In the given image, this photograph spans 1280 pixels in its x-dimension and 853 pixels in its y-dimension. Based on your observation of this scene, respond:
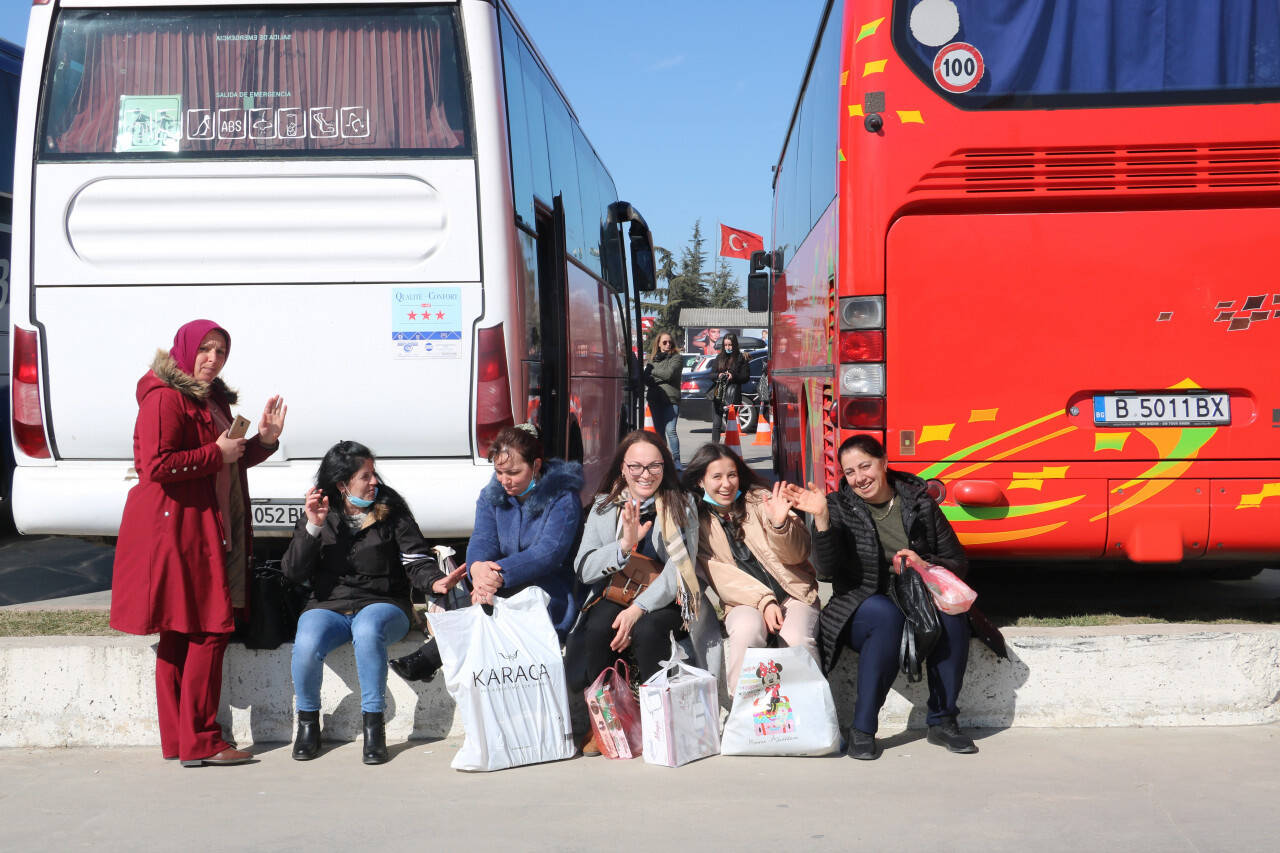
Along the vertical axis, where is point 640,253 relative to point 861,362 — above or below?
above

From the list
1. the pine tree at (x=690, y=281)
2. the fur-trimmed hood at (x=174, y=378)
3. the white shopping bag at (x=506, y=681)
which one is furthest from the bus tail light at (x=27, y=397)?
the pine tree at (x=690, y=281)

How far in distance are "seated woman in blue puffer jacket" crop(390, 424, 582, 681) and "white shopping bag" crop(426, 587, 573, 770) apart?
262 mm

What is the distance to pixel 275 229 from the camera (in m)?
6.48

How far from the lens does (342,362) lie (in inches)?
255

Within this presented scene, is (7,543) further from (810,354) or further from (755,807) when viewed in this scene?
(755,807)

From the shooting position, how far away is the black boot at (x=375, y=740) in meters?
5.09

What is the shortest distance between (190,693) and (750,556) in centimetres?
233

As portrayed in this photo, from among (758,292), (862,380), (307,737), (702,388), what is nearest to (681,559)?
(862,380)

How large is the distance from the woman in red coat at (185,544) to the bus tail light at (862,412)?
2.48m

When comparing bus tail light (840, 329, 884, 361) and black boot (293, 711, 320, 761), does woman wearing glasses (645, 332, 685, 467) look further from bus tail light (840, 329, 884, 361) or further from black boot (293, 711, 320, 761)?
black boot (293, 711, 320, 761)

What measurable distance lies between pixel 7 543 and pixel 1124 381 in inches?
364

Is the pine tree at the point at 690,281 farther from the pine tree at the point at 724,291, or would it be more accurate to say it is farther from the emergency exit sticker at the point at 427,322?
the emergency exit sticker at the point at 427,322

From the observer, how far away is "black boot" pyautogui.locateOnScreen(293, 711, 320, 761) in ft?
16.9

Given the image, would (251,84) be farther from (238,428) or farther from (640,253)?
(640,253)
